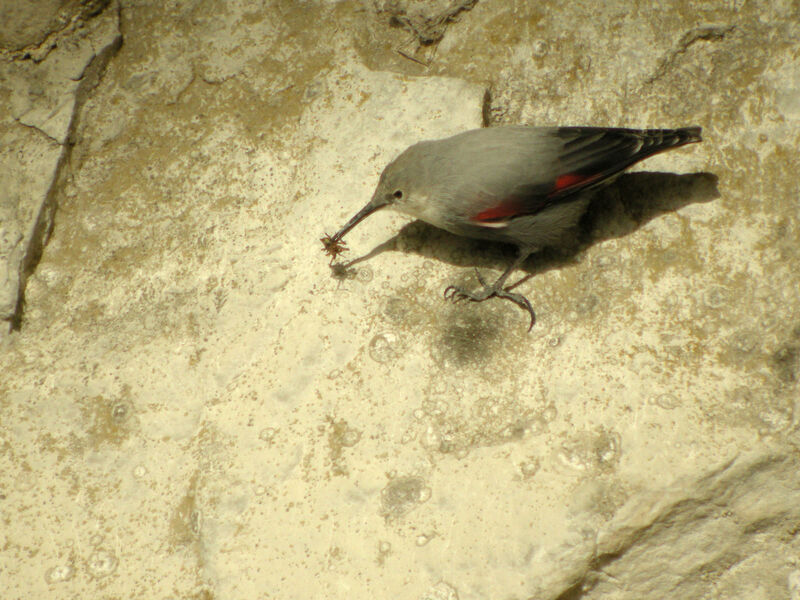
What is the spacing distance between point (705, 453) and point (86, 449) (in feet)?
7.71

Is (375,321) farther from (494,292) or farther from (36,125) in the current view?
(36,125)

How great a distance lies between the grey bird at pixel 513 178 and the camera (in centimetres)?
267

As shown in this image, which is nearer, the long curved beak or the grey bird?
the grey bird

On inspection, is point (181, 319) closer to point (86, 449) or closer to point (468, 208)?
point (86, 449)

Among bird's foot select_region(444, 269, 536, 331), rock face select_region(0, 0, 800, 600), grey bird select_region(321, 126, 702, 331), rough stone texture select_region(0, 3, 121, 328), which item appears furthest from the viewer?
rough stone texture select_region(0, 3, 121, 328)

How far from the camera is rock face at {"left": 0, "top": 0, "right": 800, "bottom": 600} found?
2.44 meters

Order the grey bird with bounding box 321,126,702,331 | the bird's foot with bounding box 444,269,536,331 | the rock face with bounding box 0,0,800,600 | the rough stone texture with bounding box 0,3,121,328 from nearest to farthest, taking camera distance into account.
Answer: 1. the rock face with bounding box 0,0,800,600
2. the grey bird with bounding box 321,126,702,331
3. the bird's foot with bounding box 444,269,536,331
4. the rough stone texture with bounding box 0,3,121,328

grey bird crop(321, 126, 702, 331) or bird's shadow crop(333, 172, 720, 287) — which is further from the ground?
grey bird crop(321, 126, 702, 331)

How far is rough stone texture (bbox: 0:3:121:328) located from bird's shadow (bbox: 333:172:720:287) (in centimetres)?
135

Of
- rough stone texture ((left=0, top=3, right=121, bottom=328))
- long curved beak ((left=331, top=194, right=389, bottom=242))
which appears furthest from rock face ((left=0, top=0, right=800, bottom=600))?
long curved beak ((left=331, top=194, right=389, bottom=242))

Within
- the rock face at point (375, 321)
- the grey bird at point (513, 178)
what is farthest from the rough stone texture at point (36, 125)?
the grey bird at point (513, 178)

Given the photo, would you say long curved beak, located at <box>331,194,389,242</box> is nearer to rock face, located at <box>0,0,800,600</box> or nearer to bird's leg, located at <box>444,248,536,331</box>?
rock face, located at <box>0,0,800,600</box>

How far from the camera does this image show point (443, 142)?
9.18ft

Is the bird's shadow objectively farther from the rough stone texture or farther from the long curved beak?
the rough stone texture
